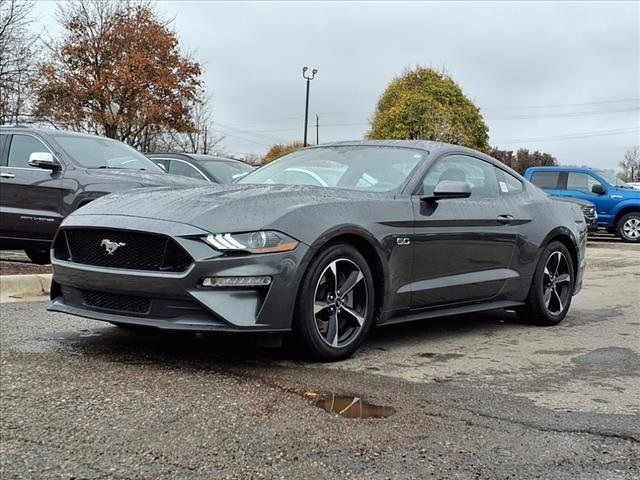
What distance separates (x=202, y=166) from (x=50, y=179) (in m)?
3.45

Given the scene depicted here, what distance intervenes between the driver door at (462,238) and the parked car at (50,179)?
3354 millimetres

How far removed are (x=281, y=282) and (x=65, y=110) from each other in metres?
26.1

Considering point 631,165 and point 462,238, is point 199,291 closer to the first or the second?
point 462,238

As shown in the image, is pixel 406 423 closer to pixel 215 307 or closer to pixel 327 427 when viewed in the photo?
pixel 327 427

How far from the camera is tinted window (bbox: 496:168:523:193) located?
19.7 ft

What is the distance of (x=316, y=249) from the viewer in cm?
414

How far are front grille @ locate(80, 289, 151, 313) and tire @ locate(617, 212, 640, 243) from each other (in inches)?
668

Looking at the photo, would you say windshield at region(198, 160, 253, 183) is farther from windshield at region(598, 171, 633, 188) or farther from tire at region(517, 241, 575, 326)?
windshield at region(598, 171, 633, 188)

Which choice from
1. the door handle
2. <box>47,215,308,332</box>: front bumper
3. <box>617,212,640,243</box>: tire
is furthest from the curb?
<box>617,212,640,243</box>: tire

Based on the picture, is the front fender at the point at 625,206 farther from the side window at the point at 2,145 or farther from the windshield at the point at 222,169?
the side window at the point at 2,145

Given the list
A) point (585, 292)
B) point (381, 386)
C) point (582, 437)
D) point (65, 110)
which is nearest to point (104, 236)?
point (381, 386)

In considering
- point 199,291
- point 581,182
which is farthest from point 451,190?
point 581,182

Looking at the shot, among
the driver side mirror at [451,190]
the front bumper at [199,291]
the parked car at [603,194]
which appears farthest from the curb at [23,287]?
the parked car at [603,194]

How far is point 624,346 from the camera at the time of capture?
5219 millimetres
